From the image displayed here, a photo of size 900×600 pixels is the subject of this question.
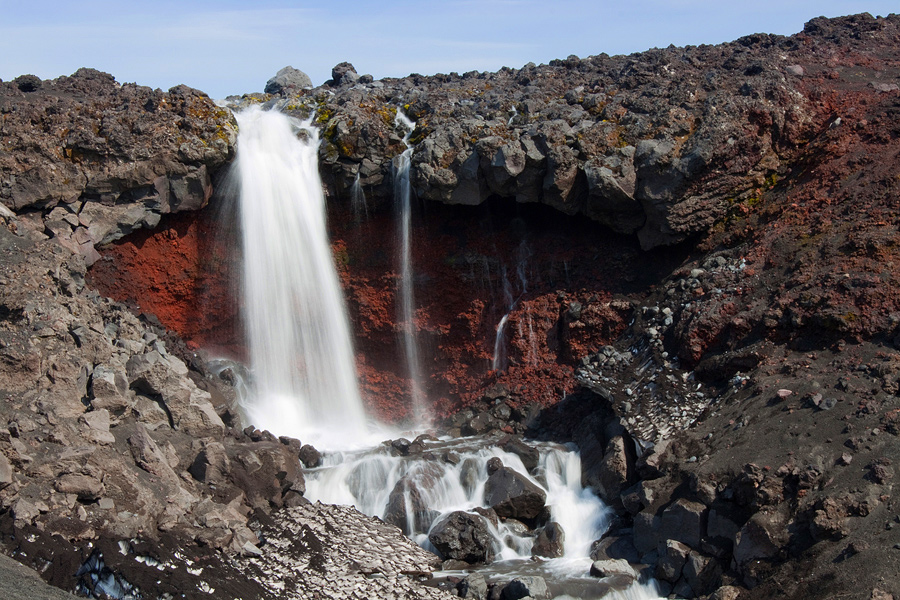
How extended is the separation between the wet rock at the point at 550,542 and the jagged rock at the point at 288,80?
774 inches

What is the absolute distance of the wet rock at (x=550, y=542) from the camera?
1551 cm

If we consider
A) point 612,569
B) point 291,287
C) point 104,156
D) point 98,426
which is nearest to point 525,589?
point 612,569

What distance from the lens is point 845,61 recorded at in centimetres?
2266

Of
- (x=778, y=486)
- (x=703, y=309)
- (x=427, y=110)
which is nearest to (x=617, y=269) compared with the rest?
(x=703, y=309)

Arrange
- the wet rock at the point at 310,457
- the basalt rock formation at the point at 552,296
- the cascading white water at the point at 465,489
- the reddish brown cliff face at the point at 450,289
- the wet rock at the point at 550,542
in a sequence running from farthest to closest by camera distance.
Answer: the reddish brown cliff face at the point at 450,289 < the wet rock at the point at 310,457 < the cascading white water at the point at 465,489 < the wet rock at the point at 550,542 < the basalt rock formation at the point at 552,296

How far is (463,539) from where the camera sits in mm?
15273

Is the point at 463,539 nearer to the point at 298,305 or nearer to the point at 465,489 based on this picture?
the point at 465,489

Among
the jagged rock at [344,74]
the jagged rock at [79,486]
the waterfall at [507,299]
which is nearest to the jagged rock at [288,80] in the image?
the jagged rock at [344,74]

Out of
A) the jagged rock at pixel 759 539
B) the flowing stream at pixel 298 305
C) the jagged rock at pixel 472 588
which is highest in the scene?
the flowing stream at pixel 298 305

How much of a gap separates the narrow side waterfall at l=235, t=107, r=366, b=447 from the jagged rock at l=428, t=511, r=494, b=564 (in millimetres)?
6682

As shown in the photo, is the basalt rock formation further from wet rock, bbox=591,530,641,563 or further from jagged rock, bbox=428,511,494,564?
jagged rock, bbox=428,511,494,564

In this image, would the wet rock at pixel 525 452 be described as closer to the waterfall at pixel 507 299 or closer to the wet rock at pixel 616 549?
the wet rock at pixel 616 549

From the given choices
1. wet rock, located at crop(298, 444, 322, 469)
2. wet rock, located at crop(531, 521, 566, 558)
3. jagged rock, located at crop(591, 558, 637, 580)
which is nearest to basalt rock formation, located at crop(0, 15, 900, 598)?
jagged rock, located at crop(591, 558, 637, 580)

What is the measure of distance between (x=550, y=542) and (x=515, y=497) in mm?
1232
